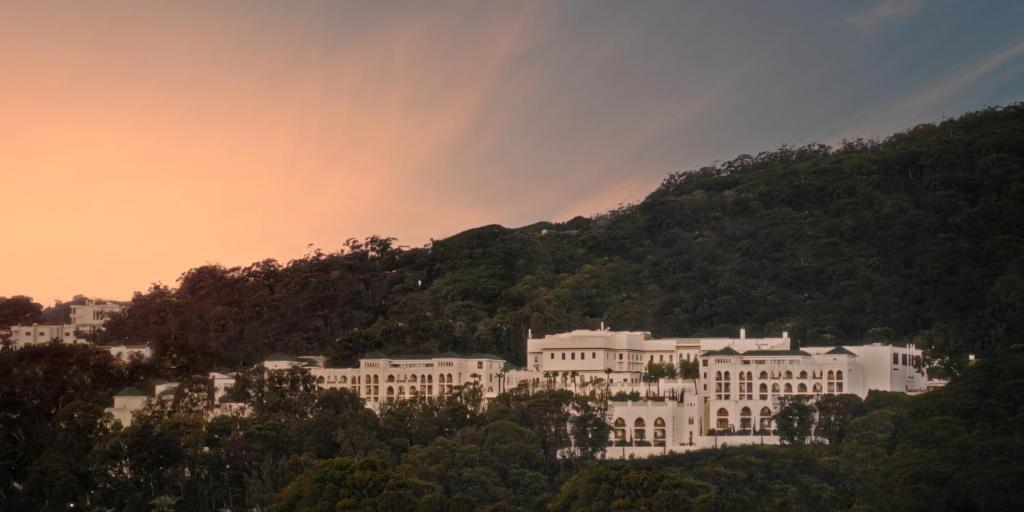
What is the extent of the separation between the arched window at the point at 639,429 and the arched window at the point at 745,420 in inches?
153

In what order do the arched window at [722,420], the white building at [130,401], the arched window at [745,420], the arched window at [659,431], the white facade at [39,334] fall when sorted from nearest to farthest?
the arched window at [659,431] → the arched window at [745,420] → the arched window at [722,420] → the white building at [130,401] → the white facade at [39,334]

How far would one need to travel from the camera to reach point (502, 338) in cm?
8200

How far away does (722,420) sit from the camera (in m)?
68.5

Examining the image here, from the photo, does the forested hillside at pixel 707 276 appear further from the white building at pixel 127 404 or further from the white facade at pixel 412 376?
the white building at pixel 127 404

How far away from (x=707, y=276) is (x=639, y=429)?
2331 cm

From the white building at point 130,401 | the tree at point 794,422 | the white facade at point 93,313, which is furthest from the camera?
the white facade at point 93,313

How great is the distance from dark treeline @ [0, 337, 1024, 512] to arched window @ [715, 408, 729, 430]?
1527mm

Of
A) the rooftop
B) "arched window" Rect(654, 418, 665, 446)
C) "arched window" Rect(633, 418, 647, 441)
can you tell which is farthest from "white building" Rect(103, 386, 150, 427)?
"arched window" Rect(654, 418, 665, 446)

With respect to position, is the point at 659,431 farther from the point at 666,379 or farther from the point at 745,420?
the point at 666,379

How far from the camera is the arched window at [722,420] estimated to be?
68.2 metres

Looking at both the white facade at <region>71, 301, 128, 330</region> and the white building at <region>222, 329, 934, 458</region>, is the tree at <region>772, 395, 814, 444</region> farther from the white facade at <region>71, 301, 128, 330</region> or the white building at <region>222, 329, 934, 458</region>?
the white facade at <region>71, 301, 128, 330</region>

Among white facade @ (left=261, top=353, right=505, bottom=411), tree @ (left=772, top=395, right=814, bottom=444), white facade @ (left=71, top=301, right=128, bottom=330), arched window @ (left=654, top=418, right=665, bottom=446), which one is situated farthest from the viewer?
white facade @ (left=71, top=301, right=128, bottom=330)

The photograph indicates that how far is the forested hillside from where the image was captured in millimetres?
80812

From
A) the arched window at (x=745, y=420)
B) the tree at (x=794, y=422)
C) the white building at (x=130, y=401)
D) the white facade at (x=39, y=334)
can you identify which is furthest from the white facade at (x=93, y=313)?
the tree at (x=794, y=422)
